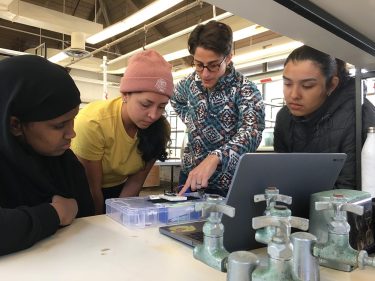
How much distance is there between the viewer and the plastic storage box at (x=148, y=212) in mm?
907

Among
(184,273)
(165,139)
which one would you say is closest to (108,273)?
(184,273)

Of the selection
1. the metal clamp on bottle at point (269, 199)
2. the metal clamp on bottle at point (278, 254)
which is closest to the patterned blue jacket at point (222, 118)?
the metal clamp on bottle at point (269, 199)

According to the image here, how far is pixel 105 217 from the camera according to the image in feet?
3.30

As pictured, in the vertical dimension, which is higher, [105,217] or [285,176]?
[285,176]

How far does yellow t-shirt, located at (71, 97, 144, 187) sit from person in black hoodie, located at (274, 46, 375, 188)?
0.66 metres

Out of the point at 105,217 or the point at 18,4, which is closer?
the point at 105,217

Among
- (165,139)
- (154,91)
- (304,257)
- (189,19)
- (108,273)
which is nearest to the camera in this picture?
(304,257)

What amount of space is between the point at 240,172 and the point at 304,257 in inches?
6.5

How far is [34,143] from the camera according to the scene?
3.01 feet

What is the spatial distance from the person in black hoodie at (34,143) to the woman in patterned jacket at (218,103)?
19.4 inches

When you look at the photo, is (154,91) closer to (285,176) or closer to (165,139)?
(165,139)

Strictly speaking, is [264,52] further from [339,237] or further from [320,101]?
[339,237]

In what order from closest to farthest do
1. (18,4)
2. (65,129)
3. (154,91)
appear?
(65,129), (154,91), (18,4)

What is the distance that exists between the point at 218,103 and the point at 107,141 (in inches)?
18.9
